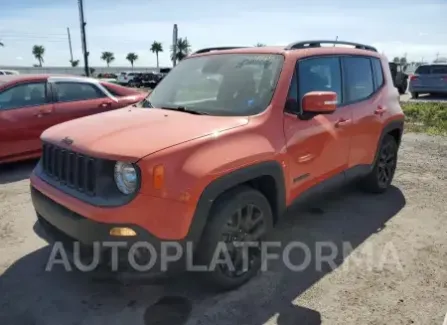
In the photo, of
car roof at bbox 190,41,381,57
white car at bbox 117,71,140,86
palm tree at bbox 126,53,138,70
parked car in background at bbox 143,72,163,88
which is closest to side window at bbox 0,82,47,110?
car roof at bbox 190,41,381,57

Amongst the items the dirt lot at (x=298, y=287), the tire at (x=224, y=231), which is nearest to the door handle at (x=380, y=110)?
the dirt lot at (x=298, y=287)

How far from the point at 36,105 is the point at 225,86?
405 cm

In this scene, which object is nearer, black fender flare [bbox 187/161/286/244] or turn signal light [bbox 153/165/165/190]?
turn signal light [bbox 153/165/165/190]

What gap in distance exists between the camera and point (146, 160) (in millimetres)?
2482

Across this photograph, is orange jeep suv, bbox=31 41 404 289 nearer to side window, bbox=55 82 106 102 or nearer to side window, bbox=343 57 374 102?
side window, bbox=343 57 374 102

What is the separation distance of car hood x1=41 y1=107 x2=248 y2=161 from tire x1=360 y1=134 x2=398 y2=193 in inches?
103

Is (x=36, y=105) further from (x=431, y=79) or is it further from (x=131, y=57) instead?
(x=131, y=57)

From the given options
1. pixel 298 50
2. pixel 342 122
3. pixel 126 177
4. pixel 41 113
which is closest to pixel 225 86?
pixel 298 50

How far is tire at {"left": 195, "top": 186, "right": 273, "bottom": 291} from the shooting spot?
279 cm

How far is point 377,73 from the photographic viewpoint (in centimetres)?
488

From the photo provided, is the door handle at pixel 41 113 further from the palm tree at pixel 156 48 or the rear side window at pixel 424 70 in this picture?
the palm tree at pixel 156 48

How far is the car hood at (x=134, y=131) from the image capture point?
261 centimetres

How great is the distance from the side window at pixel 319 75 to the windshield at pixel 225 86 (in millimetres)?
266

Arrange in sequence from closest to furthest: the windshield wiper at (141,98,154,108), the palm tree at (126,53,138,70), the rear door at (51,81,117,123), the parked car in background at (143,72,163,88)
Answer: the windshield wiper at (141,98,154,108), the rear door at (51,81,117,123), the parked car in background at (143,72,163,88), the palm tree at (126,53,138,70)
